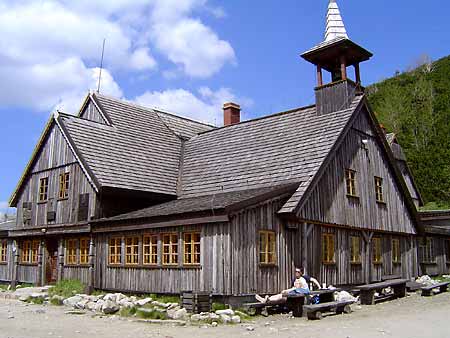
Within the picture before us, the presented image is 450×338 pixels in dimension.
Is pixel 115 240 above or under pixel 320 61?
under

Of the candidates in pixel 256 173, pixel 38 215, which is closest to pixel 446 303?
pixel 256 173

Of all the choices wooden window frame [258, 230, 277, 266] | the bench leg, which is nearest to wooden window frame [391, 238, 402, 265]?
the bench leg

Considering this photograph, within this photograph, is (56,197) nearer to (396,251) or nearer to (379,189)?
(379,189)

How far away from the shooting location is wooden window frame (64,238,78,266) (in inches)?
860

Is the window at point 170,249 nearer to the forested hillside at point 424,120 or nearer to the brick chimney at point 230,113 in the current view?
the brick chimney at point 230,113

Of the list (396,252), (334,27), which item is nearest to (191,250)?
(396,252)

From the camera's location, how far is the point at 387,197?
23.9 meters

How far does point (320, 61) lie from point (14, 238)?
1655cm

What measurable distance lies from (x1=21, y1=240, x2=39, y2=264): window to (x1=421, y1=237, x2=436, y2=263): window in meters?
19.4

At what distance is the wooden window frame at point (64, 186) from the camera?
22609mm

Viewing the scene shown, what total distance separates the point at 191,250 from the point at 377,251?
9752 millimetres

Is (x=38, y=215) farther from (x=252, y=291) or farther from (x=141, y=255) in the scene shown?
(x=252, y=291)

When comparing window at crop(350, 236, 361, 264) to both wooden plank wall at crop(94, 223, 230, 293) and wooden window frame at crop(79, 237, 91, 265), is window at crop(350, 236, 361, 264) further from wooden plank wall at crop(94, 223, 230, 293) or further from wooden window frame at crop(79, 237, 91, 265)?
wooden window frame at crop(79, 237, 91, 265)

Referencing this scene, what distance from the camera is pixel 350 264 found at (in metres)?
20.6
